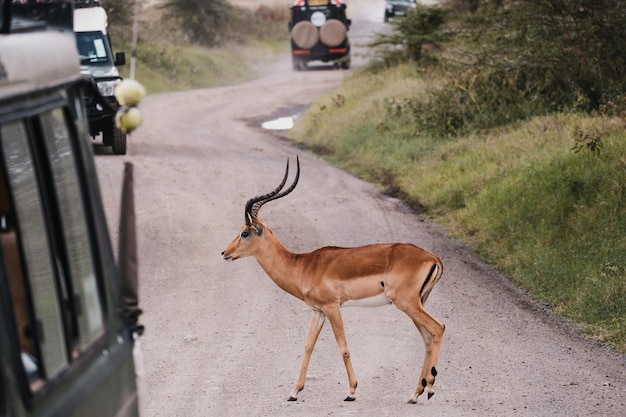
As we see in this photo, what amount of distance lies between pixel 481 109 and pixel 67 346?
16.5 metres

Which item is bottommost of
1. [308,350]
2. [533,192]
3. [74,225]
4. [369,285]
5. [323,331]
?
[533,192]

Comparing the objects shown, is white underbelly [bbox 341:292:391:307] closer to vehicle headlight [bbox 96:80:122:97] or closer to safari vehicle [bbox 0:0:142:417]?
safari vehicle [bbox 0:0:142:417]

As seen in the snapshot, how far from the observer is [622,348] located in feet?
31.4

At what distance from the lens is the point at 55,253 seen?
3.31 metres

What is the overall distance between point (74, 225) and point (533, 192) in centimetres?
1109

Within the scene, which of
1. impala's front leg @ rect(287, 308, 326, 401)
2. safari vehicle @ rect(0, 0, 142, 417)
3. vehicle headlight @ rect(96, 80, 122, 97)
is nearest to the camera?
safari vehicle @ rect(0, 0, 142, 417)

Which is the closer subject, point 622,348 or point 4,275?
point 4,275

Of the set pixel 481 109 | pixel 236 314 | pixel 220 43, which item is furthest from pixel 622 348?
pixel 220 43

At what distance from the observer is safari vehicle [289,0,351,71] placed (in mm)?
38875

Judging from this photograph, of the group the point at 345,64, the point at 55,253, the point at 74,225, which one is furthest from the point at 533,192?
the point at 345,64

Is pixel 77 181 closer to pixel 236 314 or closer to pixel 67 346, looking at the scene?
pixel 67 346

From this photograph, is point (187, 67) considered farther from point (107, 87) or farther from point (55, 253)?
Result: point (55, 253)

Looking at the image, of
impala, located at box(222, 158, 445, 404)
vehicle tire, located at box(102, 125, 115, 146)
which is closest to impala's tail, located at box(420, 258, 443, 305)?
impala, located at box(222, 158, 445, 404)

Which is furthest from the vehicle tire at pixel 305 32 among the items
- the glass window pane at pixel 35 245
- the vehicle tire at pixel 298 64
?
the glass window pane at pixel 35 245
